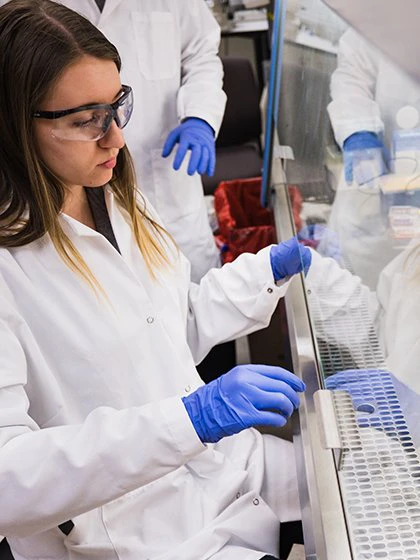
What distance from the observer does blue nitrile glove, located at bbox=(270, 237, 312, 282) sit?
154 centimetres

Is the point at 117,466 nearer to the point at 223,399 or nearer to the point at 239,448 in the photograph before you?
the point at 223,399

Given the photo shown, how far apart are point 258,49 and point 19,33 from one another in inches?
158

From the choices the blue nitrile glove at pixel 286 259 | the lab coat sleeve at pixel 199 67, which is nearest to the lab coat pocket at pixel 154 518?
the blue nitrile glove at pixel 286 259

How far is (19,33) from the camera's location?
1.14m

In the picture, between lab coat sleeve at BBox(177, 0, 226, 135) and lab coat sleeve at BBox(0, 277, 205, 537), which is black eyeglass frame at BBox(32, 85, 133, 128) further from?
lab coat sleeve at BBox(177, 0, 226, 135)

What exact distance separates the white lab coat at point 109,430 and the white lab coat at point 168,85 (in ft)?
2.39

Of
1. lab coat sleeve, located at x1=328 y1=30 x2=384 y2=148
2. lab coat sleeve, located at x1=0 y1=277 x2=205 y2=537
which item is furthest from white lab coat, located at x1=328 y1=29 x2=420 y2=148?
lab coat sleeve, located at x1=0 y1=277 x2=205 y2=537

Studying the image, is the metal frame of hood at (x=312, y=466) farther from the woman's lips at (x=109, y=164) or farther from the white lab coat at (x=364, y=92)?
the woman's lips at (x=109, y=164)

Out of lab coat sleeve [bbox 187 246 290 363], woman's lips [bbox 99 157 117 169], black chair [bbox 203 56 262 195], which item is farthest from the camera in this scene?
black chair [bbox 203 56 262 195]

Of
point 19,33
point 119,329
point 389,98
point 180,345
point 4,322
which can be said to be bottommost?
point 180,345

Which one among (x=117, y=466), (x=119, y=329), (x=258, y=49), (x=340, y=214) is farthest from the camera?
(x=258, y=49)

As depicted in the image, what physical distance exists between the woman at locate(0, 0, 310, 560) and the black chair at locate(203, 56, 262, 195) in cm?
207

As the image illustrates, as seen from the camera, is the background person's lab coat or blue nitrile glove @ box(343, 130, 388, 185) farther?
blue nitrile glove @ box(343, 130, 388, 185)

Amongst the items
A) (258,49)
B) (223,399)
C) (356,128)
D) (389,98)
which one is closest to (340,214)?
(356,128)
